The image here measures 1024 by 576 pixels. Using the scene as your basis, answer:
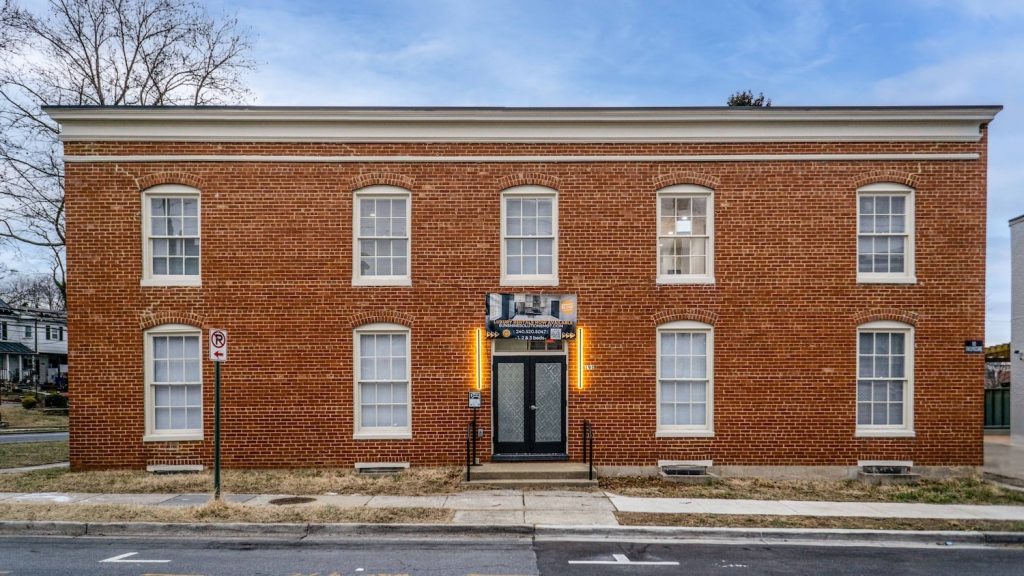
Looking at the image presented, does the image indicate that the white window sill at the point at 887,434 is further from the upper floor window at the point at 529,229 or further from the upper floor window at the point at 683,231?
the upper floor window at the point at 529,229

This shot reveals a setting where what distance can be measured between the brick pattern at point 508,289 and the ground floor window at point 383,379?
1.00 feet

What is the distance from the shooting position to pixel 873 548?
27.4 feet

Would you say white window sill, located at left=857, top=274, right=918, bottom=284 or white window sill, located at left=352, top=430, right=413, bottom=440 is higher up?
white window sill, located at left=857, top=274, right=918, bottom=284

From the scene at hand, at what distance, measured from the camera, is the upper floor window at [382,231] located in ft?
40.8

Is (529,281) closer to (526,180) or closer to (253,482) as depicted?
(526,180)

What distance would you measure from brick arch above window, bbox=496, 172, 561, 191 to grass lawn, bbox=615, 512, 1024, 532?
6.55m

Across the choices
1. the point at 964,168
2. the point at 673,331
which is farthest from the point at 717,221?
the point at 964,168

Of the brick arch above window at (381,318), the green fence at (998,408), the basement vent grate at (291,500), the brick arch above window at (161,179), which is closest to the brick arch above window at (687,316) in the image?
the brick arch above window at (381,318)

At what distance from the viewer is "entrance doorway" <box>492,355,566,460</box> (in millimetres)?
12375

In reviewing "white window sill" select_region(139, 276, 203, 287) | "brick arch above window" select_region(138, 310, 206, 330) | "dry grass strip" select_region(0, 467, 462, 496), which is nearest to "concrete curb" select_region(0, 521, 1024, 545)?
"dry grass strip" select_region(0, 467, 462, 496)

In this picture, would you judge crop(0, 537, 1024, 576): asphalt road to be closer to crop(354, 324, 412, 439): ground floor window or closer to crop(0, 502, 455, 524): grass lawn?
crop(0, 502, 455, 524): grass lawn

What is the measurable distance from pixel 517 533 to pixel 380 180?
7379 millimetres

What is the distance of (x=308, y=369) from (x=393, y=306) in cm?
216

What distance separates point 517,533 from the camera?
870cm
